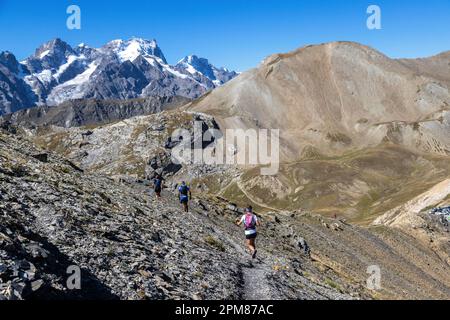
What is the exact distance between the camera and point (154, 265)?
20.7 metres

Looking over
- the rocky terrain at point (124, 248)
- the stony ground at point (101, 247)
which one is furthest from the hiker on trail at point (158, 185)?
the stony ground at point (101, 247)

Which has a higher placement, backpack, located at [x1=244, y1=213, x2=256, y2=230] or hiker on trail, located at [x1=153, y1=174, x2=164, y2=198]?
hiker on trail, located at [x1=153, y1=174, x2=164, y2=198]

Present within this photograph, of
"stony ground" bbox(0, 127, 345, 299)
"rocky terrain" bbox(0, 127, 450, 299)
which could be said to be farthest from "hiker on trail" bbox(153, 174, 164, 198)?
"stony ground" bbox(0, 127, 345, 299)

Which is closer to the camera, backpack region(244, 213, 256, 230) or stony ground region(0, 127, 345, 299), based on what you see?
stony ground region(0, 127, 345, 299)

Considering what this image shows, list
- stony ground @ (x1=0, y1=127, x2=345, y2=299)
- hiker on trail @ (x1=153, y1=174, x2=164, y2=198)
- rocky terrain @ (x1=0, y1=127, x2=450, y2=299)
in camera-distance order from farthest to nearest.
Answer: hiker on trail @ (x1=153, y1=174, x2=164, y2=198), rocky terrain @ (x1=0, y1=127, x2=450, y2=299), stony ground @ (x1=0, y1=127, x2=345, y2=299)

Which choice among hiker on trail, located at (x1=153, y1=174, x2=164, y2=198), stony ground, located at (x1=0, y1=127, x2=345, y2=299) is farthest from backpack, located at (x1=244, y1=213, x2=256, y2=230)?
hiker on trail, located at (x1=153, y1=174, x2=164, y2=198)

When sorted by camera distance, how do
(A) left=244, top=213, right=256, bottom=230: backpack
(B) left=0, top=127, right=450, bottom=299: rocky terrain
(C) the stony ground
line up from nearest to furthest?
(C) the stony ground < (B) left=0, top=127, right=450, bottom=299: rocky terrain < (A) left=244, top=213, right=256, bottom=230: backpack

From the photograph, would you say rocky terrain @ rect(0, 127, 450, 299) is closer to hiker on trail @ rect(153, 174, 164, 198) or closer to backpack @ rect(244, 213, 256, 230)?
hiker on trail @ rect(153, 174, 164, 198)

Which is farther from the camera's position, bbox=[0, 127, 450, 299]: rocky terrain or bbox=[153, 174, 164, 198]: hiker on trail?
bbox=[153, 174, 164, 198]: hiker on trail

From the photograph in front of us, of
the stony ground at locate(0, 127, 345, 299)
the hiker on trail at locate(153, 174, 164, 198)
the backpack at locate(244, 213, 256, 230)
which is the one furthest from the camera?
the hiker on trail at locate(153, 174, 164, 198)

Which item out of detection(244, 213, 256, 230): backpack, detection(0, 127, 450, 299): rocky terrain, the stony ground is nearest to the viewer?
the stony ground

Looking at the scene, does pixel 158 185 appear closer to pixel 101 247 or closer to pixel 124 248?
pixel 124 248
